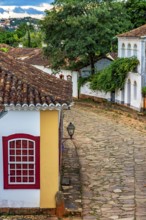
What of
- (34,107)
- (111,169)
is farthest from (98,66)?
(34,107)

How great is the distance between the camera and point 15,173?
16.1 metres

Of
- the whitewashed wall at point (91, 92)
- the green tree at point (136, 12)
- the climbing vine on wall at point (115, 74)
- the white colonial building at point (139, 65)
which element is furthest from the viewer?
the green tree at point (136, 12)

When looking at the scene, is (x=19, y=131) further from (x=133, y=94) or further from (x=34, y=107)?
(x=133, y=94)

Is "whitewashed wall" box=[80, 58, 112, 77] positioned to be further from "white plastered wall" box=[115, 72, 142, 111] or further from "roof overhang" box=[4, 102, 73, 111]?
"roof overhang" box=[4, 102, 73, 111]

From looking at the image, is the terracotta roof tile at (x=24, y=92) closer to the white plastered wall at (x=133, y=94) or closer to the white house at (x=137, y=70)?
the white house at (x=137, y=70)

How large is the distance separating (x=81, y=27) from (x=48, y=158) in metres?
31.7

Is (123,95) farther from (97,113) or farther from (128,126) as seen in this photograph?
(128,126)

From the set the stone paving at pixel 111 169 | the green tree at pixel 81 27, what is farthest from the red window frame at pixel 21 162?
the green tree at pixel 81 27

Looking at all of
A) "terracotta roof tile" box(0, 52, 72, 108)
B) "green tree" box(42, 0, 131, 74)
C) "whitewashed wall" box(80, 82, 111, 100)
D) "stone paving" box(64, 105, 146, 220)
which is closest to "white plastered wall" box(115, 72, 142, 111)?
"whitewashed wall" box(80, 82, 111, 100)

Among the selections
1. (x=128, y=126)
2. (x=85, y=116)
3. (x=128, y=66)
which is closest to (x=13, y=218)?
(x=128, y=126)

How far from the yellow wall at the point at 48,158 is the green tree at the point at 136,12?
3668 cm

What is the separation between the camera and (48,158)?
52.3 ft

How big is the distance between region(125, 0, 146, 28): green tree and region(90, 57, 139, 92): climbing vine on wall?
9413mm

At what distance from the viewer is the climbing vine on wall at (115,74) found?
4022 centimetres
